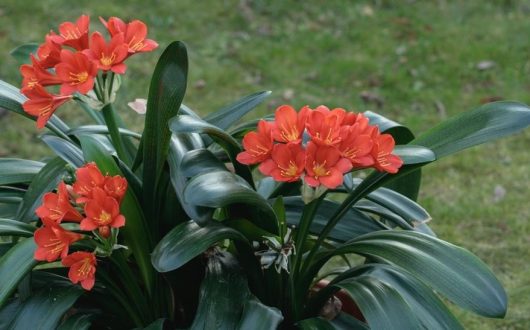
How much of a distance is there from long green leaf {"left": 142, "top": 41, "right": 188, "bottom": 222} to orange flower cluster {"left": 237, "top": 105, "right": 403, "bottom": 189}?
25 centimetres

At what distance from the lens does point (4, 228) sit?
6.49ft

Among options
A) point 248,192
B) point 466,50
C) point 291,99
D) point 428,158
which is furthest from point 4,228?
point 466,50

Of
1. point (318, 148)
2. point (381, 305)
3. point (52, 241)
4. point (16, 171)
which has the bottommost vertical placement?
point (381, 305)

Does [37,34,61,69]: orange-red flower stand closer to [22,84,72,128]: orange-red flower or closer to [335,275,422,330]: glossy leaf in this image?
[22,84,72,128]: orange-red flower

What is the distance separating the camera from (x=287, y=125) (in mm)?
1840

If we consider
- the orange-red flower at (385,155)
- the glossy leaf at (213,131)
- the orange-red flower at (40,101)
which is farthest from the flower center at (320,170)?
the orange-red flower at (40,101)

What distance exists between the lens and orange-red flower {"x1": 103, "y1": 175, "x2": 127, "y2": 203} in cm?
183

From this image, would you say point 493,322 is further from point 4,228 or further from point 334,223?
point 4,228

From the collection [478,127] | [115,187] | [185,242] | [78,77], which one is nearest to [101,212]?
[115,187]

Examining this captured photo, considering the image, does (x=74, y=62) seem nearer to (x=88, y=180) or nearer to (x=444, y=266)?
(x=88, y=180)

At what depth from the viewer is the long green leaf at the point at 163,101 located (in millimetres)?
1998

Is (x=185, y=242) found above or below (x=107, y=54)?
below

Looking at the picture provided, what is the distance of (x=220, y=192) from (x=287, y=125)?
0.20 meters

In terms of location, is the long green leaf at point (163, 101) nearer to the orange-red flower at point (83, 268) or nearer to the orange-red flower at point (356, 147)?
the orange-red flower at point (83, 268)
